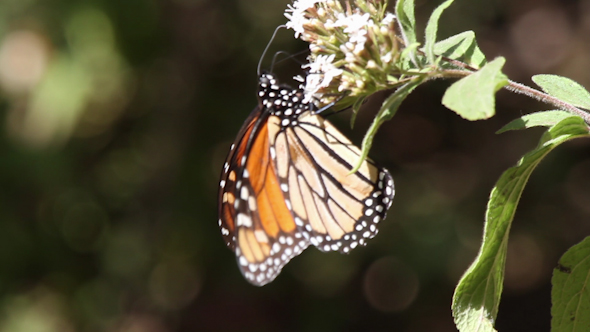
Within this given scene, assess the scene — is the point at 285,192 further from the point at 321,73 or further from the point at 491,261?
the point at 491,261

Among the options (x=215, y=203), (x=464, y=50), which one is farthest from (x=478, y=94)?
(x=215, y=203)

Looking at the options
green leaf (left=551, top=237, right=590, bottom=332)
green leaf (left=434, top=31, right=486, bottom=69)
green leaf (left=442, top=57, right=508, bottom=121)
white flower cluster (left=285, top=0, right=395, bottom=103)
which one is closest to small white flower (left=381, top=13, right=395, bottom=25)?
white flower cluster (left=285, top=0, right=395, bottom=103)

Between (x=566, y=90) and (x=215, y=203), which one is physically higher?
(x=566, y=90)

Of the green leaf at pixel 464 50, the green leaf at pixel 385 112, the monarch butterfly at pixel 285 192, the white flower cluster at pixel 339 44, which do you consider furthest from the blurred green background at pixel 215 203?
the green leaf at pixel 385 112

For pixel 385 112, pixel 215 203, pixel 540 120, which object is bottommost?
pixel 215 203

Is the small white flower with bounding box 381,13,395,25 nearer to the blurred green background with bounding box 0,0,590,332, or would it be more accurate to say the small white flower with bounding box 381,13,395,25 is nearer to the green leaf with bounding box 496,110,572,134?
the green leaf with bounding box 496,110,572,134
